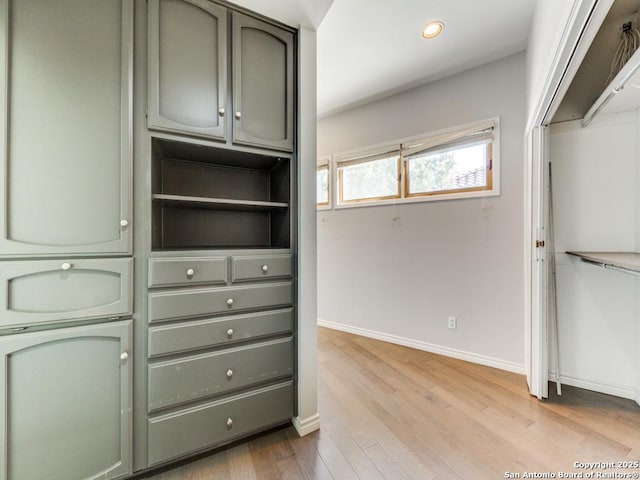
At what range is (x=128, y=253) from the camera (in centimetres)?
125

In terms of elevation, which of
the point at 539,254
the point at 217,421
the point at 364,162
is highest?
the point at 364,162

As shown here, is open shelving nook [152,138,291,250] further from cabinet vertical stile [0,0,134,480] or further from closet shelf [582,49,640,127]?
closet shelf [582,49,640,127]

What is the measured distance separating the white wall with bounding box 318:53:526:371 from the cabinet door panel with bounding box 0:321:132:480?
244 centimetres

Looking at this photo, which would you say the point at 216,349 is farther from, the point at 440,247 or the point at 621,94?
the point at 621,94

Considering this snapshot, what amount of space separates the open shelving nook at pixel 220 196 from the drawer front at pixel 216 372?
622 mm

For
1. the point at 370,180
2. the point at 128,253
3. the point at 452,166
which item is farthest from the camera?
the point at 370,180

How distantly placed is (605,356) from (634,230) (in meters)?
0.92

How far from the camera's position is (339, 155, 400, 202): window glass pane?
308 cm

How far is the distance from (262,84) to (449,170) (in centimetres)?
194

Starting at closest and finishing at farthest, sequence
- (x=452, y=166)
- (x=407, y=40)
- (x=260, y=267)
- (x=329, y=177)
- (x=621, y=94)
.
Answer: (x=260, y=267) < (x=621, y=94) < (x=407, y=40) < (x=452, y=166) < (x=329, y=177)

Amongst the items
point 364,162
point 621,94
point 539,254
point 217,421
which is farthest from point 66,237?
point 621,94

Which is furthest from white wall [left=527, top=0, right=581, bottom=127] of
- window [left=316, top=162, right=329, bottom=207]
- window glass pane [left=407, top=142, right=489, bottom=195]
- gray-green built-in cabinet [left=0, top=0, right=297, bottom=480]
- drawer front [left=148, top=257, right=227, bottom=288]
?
window [left=316, top=162, right=329, bottom=207]

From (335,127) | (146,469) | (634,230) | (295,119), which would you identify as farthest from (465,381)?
(335,127)

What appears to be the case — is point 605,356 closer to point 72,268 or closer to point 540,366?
point 540,366
